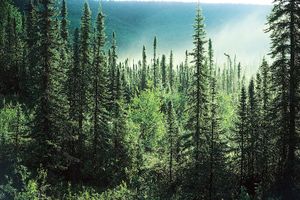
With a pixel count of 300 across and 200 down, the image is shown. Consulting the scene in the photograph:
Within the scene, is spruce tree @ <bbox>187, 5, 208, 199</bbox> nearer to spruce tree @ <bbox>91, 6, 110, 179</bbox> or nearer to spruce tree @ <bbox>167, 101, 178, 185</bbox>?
spruce tree @ <bbox>167, 101, 178, 185</bbox>

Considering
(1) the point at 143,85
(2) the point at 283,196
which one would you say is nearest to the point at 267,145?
(2) the point at 283,196

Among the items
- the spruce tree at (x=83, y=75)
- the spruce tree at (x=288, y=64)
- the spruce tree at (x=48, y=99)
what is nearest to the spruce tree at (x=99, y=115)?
the spruce tree at (x=83, y=75)

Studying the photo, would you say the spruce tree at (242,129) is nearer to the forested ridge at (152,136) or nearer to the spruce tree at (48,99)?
the forested ridge at (152,136)

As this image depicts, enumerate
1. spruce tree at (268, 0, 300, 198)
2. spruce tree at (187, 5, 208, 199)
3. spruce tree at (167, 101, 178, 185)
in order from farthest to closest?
spruce tree at (167, 101, 178, 185) < spruce tree at (187, 5, 208, 199) < spruce tree at (268, 0, 300, 198)

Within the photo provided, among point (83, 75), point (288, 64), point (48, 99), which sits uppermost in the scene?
point (83, 75)

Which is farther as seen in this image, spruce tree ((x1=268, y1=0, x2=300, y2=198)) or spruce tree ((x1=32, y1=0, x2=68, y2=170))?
spruce tree ((x1=32, y1=0, x2=68, y2=170))

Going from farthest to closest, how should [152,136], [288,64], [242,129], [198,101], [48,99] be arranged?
[152,136] → [242,129] → [198,101] → [48,99] → [288,64]

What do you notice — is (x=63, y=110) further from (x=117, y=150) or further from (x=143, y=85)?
(x=143, y=85)

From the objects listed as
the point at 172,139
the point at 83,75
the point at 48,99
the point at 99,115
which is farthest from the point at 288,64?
the point at 83,75

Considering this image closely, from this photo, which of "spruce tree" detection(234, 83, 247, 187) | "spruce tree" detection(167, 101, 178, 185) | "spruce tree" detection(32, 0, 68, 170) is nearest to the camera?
"spruce tree" detection(32, 0, 68, 170)

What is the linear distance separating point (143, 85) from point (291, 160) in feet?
294

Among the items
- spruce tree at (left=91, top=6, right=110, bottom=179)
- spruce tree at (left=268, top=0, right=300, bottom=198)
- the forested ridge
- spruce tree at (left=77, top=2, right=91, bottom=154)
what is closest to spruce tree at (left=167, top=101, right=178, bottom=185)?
the forested ridge

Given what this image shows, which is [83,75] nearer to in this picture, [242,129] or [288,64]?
[242,129]

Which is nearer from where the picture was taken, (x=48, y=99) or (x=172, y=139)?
(x=48, y=99)
